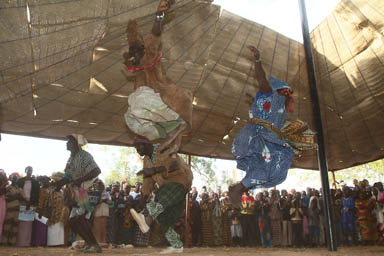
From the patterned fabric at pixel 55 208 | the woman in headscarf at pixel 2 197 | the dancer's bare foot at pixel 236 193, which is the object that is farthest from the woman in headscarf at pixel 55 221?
the dancer's bare foot at pixel 236 193

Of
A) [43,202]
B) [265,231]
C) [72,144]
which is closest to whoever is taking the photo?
[72,144]

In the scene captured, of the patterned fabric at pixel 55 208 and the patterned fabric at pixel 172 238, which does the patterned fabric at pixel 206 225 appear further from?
the patterned fabric at pixel 172 238

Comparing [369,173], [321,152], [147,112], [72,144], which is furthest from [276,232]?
[369,173]

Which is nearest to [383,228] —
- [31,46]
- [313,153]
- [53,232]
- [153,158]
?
[313,153]

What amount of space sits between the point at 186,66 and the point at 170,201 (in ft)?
14.5

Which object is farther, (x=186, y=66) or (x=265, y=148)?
(x=186, y=66)

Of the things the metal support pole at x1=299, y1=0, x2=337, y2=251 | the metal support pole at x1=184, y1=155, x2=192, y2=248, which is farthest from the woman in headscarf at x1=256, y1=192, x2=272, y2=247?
the metal support pole at x1=299, y1=0, x2=337, y2=251

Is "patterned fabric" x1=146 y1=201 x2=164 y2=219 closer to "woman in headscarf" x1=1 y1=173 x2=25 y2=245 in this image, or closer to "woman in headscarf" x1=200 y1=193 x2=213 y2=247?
"woman in headscarf" x1=1 y1=173 x2=25 y2=245

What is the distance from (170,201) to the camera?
426 cm

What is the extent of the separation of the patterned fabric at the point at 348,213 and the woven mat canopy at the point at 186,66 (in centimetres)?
209

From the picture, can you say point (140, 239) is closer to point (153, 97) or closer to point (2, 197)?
point (2, 197)

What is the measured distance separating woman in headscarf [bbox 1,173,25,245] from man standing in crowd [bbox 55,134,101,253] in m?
3.05

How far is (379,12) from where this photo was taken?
22.9 feet

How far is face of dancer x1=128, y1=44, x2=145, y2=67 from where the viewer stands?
452 cm
